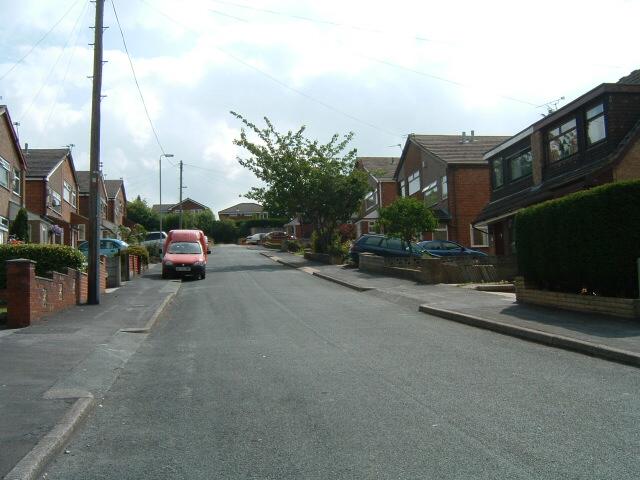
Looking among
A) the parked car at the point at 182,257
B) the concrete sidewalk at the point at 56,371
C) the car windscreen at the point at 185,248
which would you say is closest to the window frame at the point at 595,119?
the concrete sidewalk at the point at 56,371

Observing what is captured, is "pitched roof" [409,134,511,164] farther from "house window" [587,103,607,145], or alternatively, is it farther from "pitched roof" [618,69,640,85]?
"house window" [587,103,607,145]

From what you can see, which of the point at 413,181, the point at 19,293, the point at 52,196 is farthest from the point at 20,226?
the point at 413,181

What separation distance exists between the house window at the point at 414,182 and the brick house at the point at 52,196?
22016mm

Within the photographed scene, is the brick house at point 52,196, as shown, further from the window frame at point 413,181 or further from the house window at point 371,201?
the house window at point 371,201

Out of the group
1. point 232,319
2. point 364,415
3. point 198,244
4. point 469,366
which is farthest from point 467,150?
point 364,415

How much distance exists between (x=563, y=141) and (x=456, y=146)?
15.1 m

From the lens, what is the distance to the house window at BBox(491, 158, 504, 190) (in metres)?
29.4

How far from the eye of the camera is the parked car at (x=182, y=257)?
2689cm

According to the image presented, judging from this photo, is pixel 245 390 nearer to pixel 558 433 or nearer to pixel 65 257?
pixel 558 433

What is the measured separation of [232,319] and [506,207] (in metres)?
15.7

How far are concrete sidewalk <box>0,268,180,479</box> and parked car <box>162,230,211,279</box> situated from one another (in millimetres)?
10158

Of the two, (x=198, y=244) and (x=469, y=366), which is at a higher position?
(x=198, y=244)

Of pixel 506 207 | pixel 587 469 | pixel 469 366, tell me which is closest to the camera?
pixel 587 469

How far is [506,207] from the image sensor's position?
2655 cm
